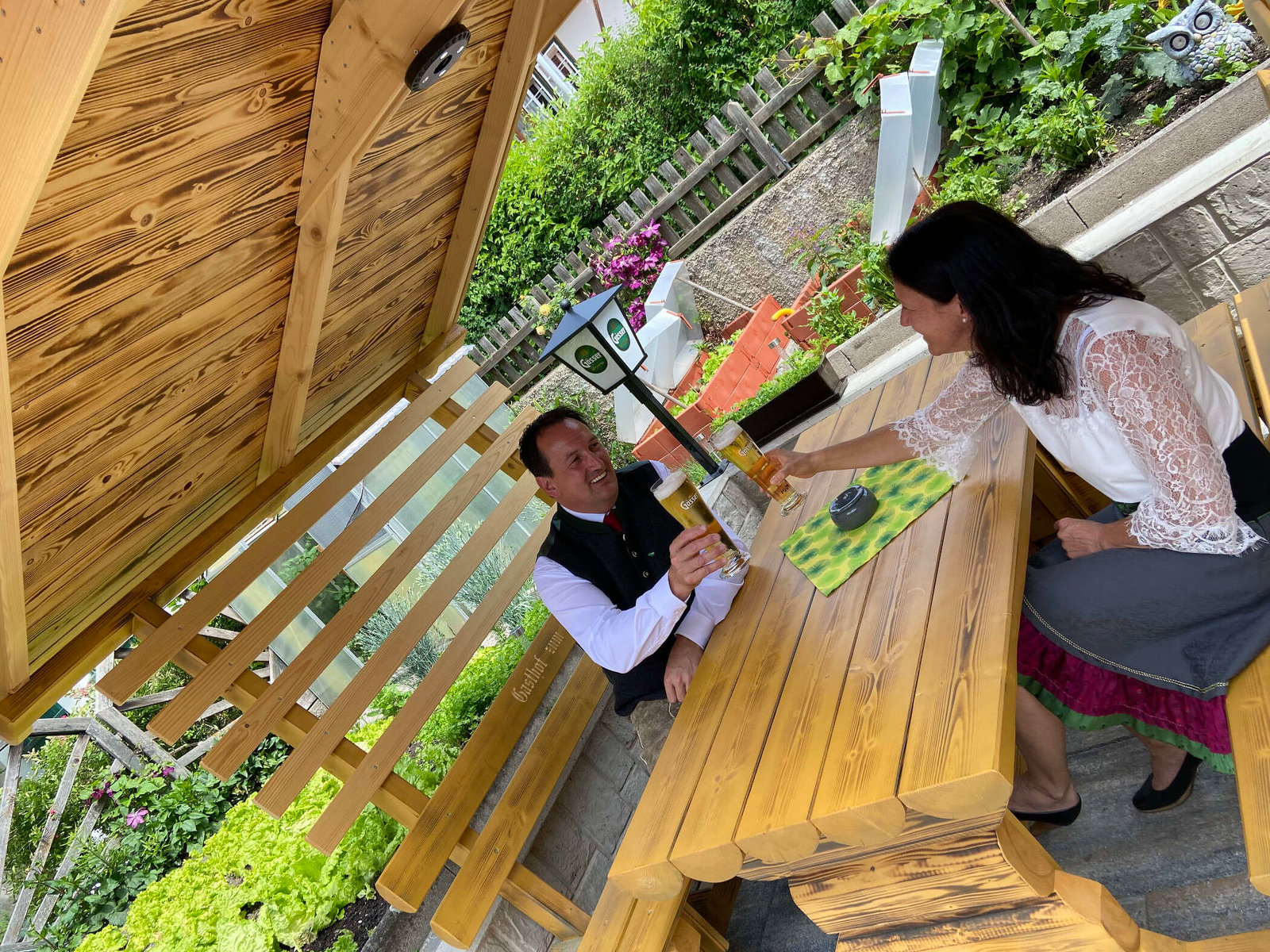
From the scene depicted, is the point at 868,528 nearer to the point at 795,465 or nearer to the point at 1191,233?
the point at 795,465

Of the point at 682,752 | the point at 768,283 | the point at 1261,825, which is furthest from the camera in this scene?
the point at 768,283

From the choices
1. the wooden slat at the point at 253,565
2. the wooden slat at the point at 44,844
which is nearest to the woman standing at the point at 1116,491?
the wooden slat at the point at 253,565

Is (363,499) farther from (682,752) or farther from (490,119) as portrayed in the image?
(682,752)

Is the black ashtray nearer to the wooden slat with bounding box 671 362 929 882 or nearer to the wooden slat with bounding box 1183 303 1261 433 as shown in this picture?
the wooden slat with bounding box 671 362 929 882

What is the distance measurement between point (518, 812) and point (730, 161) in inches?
253

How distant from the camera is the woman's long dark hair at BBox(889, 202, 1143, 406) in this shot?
6.07ft

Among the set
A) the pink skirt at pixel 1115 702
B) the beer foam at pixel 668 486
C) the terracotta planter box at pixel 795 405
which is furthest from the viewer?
the terracotta planter box at pixel 795 405

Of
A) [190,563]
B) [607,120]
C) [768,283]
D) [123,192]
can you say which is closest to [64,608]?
[190,563]

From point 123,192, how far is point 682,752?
159 cm

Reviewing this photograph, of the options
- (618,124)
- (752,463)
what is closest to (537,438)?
(752,463)

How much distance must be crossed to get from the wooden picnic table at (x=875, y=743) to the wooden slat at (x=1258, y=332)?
543mm

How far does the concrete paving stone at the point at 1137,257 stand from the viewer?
128 inches

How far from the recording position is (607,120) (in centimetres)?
949

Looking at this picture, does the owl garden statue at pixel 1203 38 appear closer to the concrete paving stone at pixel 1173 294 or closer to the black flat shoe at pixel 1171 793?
the concrete paving stone at pixel 1173 294
